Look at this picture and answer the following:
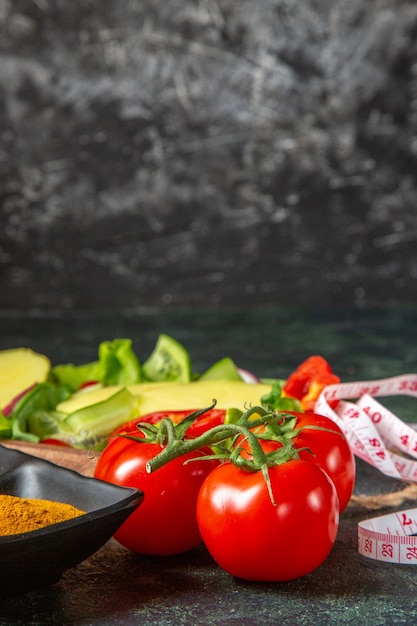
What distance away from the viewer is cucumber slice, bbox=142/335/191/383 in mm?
2762

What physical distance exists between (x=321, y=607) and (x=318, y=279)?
4.16m

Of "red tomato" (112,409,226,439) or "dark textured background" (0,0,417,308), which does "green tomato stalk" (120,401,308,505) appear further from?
"dark textured background" (0,0,417,308)

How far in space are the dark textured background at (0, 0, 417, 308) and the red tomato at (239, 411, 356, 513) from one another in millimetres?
3836

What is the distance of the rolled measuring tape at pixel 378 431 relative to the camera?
Result: 5.95 feet

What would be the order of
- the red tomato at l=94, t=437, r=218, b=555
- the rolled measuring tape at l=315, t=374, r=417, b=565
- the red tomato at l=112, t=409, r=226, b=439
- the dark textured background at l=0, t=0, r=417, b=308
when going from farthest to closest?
the dark textured background at l=0, t=0, r=417, b=308, the red tomato at l=112, t=409, r=226, b=439, the rolled measuring tape at l=315, t=374, r=417, b=565, the red tomato at l=94, t=437, r=218, b=555

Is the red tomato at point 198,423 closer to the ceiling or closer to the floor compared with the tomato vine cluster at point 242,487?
closer to the ceiling

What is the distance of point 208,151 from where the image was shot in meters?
5.55

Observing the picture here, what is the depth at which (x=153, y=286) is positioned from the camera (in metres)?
5.63

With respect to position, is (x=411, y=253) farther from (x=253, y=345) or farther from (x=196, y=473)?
(x=196, y=473)

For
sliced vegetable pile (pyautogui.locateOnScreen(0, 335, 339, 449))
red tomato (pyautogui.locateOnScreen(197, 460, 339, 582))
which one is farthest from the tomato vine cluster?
sliced vegetable pile (pyautogui.locateOnScreen(0, 335, 339, 449))

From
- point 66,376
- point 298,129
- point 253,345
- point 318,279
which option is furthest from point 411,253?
point 66,376

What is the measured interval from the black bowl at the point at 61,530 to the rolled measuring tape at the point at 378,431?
1.58ft

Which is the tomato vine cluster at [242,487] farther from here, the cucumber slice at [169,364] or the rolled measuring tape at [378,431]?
the cucumber slice at [169,364]

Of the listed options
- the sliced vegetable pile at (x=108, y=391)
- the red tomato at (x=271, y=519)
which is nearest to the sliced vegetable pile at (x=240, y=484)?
the red tomato at (x=271, y=519)
